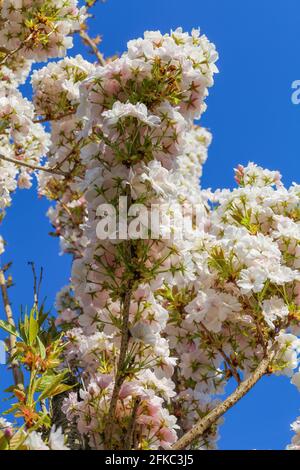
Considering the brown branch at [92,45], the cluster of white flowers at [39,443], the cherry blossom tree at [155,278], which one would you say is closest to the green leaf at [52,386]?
the cherry blossom tree at [155,278]

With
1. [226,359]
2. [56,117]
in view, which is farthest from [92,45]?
[226,359]

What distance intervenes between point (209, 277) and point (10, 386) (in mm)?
1684

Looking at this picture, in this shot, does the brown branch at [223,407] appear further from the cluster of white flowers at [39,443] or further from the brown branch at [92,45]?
the brown branch at [92,45]

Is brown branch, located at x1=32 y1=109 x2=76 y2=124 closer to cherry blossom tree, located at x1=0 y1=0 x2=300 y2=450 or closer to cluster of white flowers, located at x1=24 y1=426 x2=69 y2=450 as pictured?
cherry blossom tree, located at x1=0 y1=0 x2=300 y2=450

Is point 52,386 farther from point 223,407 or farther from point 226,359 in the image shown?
point 226,359

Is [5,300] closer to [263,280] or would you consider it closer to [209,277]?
[209,277]

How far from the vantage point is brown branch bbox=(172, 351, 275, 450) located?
3865 millimetres

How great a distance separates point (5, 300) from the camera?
26.3 ft

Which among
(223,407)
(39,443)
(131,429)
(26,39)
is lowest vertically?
(39,443)

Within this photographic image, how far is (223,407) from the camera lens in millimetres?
4000

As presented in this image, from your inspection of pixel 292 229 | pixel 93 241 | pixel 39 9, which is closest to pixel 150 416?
pixel 93 241

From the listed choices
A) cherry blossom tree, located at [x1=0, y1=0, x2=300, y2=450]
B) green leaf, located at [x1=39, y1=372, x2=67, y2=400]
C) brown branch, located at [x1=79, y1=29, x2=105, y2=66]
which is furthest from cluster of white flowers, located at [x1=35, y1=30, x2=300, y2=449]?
brown branch, located at [x1=79, y1=29, x2=105, y2=66]

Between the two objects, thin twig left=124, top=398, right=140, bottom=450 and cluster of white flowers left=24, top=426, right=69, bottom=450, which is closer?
cluster of white flowers left=24, top=426, right=69, bottom=450
